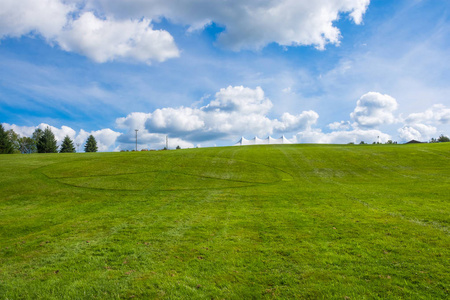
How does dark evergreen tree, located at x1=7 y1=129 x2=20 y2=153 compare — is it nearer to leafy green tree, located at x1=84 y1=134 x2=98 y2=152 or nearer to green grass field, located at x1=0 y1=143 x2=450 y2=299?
leafy green tree, located at x1=84 y1=134 x2=98 y2=152

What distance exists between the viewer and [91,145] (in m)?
114

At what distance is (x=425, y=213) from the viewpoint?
12625 millimetres

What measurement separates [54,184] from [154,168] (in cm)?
Result: 1114

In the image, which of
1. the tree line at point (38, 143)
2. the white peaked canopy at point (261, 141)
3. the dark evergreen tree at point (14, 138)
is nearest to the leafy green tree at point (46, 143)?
the tree line at point (38, 143)

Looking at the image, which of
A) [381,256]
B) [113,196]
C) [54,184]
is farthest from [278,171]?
[54,184]

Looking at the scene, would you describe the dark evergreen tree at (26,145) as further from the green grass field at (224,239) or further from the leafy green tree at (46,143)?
the green grass field at (224,239)

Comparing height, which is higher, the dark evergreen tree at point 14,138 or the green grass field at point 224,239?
the dark evergreen tree at point 14,138

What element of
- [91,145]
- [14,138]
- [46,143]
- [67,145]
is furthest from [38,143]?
[14,138]

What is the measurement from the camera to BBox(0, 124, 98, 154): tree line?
7994cm

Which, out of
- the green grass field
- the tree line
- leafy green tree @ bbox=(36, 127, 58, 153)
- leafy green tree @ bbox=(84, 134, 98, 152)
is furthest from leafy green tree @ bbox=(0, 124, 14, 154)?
the green grass field

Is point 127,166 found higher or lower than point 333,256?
higher

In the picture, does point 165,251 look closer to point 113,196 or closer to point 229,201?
point 229,201

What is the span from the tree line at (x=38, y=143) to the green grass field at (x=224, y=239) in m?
77.6

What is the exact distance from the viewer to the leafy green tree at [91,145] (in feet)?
370
